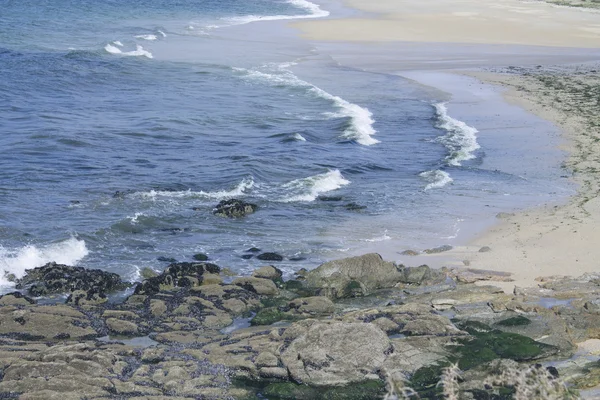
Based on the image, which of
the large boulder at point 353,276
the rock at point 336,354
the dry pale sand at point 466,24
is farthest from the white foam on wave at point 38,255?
the dry pale sand at point 466,24

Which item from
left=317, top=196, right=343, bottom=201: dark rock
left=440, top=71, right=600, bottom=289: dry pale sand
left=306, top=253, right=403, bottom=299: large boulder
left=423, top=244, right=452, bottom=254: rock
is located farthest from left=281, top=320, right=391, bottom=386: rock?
left=317, top=196, right=343, bottom=201: dark rock

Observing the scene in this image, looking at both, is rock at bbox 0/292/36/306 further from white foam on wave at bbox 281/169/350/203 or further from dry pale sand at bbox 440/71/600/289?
dry pale sand at bbox 440/71/600/289

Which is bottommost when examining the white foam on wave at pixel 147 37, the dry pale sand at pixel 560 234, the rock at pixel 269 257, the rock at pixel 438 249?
the rock at pixel 269 257

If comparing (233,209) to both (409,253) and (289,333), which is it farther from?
(289,333)

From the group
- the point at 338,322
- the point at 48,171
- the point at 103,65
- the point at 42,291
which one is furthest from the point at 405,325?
the point at 103,65

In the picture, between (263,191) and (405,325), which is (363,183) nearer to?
(263,191)

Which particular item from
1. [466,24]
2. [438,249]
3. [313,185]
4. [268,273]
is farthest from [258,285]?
[466,24]

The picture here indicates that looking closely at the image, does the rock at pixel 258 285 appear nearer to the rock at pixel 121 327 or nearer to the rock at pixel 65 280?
the rock at pixel 65 280
